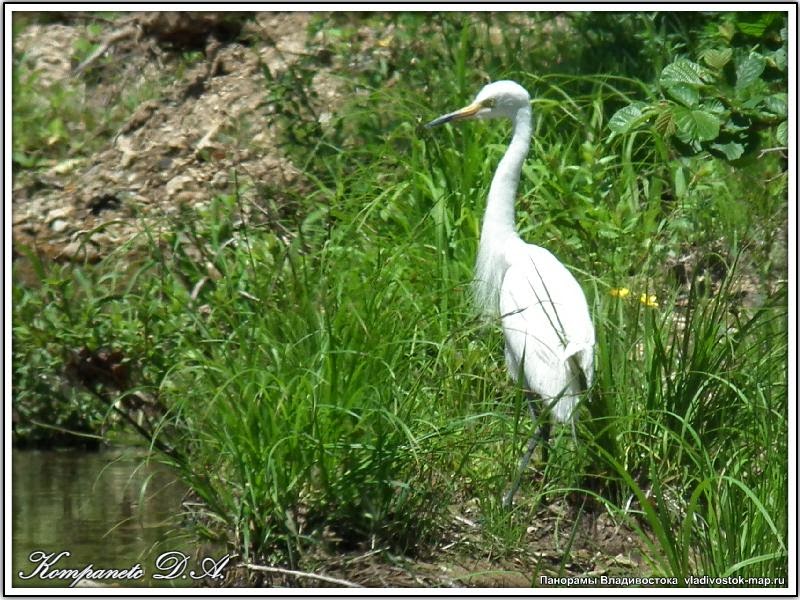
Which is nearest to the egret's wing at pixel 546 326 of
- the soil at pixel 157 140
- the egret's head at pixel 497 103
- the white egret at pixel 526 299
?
the white egret at pixel 526 299

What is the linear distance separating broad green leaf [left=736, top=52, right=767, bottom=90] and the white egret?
1.22 meters

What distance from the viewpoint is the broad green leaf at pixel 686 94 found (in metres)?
2.98

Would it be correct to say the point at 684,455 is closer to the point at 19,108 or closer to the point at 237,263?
the point at 237,263

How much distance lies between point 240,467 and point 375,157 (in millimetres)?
2708

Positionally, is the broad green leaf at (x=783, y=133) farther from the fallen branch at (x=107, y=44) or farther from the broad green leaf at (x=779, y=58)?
the fallen branch at (x=107, y=44)

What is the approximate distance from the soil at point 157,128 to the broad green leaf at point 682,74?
8.67ft

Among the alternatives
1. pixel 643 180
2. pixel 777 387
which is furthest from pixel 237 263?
pixel 777 387

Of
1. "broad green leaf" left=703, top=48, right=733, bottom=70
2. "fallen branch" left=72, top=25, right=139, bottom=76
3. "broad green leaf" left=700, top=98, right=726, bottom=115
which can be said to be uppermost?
"broad green leaf" left=703, top=48, right=733, bottom=70

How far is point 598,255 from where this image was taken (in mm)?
5109

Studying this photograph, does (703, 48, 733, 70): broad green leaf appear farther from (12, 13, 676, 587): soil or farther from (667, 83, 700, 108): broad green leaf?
(12, 13, 676, 587): soil

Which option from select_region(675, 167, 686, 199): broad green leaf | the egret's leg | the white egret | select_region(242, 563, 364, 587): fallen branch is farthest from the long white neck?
select_region(242, 563, 364, 587): fallen branch

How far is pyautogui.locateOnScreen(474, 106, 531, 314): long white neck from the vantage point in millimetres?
4781

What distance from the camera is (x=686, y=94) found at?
298 cm

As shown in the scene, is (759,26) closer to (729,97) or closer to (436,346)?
(729,97)
